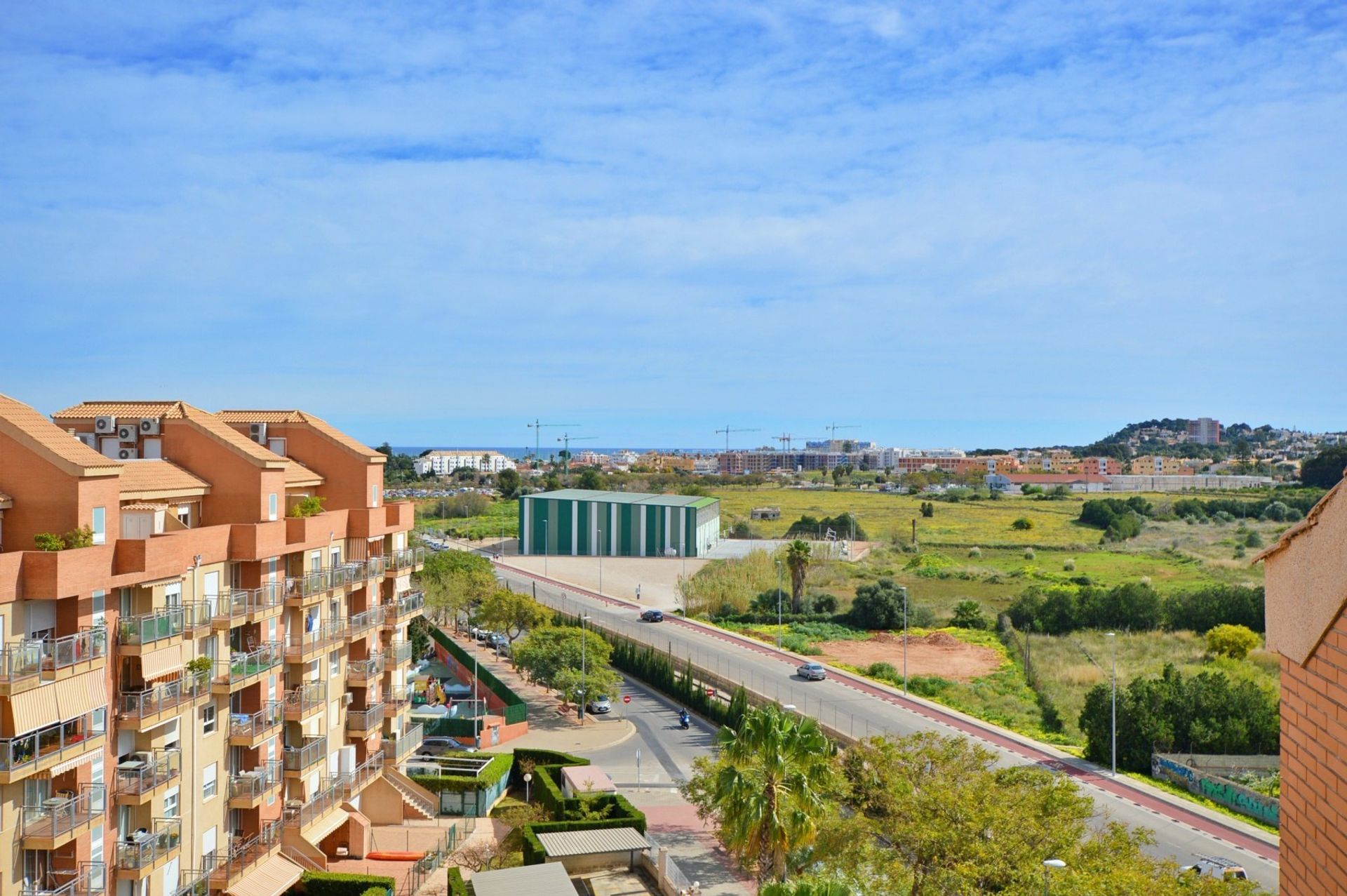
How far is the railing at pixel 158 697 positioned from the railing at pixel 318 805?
7045 millimetres

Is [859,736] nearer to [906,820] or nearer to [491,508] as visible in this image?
[906,820]

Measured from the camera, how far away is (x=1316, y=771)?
6.84 metres

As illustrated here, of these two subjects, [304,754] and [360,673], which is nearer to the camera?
[304,754]

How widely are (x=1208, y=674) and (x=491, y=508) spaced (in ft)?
453

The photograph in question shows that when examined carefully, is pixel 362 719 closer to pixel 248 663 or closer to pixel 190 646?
pixel 248 663

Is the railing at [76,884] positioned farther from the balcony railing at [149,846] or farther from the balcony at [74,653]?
the balcony at [74,653]

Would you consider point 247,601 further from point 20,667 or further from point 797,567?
point 797,567

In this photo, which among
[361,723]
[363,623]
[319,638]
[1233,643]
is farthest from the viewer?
[1233,643]

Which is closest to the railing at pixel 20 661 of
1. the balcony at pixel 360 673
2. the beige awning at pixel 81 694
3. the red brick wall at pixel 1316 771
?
the beige awning at pixel 81 694

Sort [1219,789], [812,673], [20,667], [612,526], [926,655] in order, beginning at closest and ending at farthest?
[20,667] < [1219,789] < [812,673] < [926,655] < [612,526]

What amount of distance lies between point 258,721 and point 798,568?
62.2 metres

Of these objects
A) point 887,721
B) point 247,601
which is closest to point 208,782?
point 247,601

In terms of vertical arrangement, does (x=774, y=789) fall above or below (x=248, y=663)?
below

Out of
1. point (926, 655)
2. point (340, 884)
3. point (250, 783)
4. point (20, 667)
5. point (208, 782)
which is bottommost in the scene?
point (926, 655)
